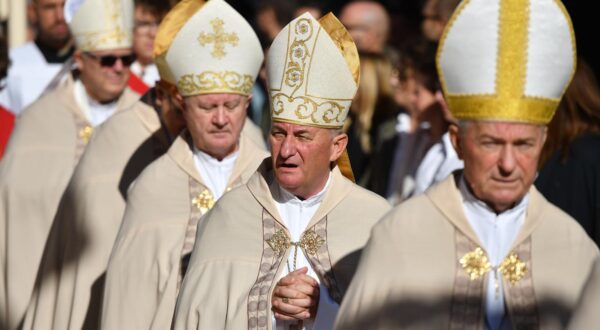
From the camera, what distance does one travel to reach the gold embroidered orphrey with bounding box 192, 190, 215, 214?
888 centimetres

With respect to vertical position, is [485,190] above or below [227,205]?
above

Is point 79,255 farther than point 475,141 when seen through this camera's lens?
Yes

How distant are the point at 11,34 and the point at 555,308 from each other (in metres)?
9.80

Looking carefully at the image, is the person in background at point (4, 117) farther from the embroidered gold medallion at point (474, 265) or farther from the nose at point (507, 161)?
the nose at point (507, 161)

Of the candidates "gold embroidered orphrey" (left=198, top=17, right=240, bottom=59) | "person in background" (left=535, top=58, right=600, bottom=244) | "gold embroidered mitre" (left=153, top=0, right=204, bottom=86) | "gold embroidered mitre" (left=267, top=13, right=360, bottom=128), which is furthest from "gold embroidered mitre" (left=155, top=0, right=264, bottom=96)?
"person in background" (left=535, top=58, right=600, bottom=244)

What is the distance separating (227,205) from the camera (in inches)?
311

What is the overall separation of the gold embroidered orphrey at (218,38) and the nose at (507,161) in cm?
278

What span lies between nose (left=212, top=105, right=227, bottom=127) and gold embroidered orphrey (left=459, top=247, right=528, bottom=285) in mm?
2286

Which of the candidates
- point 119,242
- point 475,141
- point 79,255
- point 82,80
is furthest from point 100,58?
point 475,141

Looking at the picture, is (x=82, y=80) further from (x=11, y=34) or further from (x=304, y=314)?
(x=11, y=34)

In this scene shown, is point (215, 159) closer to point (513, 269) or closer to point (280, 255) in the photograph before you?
point (280, 255)

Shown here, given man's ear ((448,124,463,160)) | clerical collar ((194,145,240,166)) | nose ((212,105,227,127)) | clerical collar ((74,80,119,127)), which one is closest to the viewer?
man's ear ((448,124,463,160))

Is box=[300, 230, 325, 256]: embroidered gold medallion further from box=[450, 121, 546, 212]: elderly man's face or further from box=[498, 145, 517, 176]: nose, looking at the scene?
box=[498, 145, 517, 176]: nose

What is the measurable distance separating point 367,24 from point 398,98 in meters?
1.81
